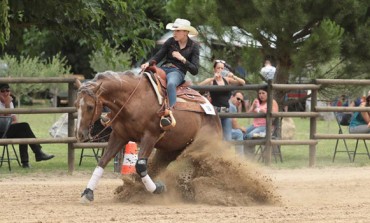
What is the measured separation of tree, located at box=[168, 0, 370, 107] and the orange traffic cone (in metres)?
4.59

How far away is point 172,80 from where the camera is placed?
11180 millimetres

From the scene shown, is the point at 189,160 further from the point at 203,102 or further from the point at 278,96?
the point at 278,96

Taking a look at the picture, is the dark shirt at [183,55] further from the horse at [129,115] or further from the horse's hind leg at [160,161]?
the horse's hind leg at [160,161]

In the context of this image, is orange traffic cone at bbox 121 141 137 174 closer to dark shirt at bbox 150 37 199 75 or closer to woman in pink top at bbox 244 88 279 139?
dark shirt at bbox 150 37 199 75

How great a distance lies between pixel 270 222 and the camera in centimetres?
937

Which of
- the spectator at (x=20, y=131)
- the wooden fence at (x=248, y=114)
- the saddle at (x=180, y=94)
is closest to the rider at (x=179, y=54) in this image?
the saddle at (x=180, y=94)

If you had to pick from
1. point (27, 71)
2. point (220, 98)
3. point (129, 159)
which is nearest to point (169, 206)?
point (129, 159)

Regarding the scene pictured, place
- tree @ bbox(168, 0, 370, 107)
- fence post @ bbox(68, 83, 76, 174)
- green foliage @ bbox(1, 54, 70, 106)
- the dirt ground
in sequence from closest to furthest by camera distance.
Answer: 1. the dirt ground
2. fence post @ bbox(68, 83, 76, 174)
3. tree @ bbox(168, 0, 370, 107)
4. green foliage @ bbox(1, 54, 70, 106)

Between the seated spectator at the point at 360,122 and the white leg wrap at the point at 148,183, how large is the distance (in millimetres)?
7351

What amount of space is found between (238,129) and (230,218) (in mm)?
6520

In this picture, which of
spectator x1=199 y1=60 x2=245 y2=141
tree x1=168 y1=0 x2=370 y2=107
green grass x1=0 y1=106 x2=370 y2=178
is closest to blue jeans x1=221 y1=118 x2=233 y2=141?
spectator x1=199 y1=60 x2=245 y2=141

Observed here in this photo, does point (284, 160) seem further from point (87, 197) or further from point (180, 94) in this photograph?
point (87, 197)

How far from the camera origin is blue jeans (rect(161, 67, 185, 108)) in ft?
36.3

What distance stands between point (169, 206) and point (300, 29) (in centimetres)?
752
